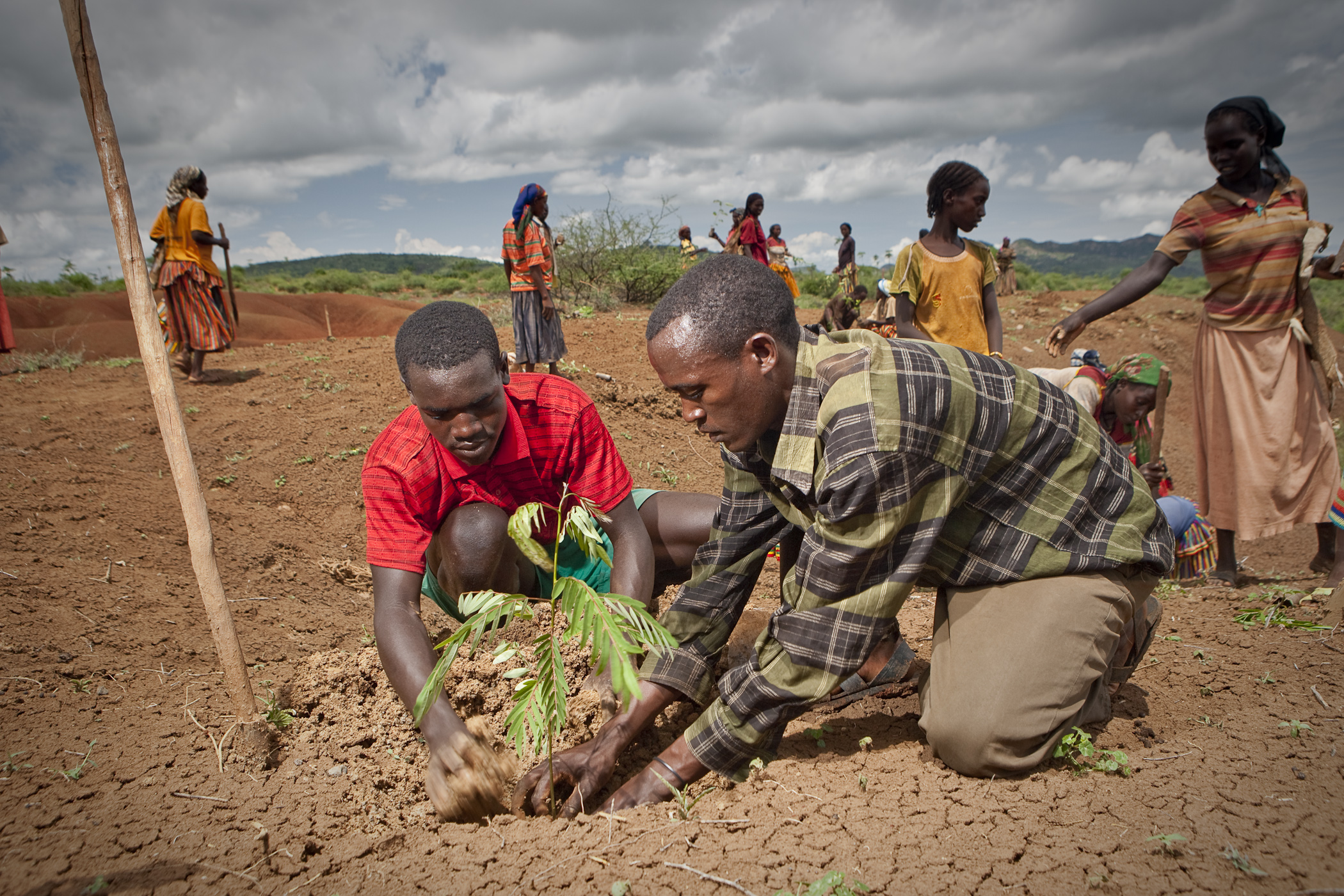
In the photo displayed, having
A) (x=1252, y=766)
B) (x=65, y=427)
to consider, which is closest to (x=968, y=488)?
(x=1252, y=766)

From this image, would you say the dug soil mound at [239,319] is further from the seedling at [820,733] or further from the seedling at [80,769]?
the seedling at [820,733]

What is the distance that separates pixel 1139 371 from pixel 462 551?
335cm

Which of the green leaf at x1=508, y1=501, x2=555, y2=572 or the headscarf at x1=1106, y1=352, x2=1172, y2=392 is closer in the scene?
the green leaf at x1=508, y1=501, x2=555, y2=572

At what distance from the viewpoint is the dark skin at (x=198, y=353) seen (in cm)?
631

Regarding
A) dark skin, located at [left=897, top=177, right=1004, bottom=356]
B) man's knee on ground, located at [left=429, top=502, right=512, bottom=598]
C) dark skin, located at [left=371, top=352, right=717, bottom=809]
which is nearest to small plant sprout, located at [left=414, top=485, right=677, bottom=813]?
dark skin, located at [left=371, top=352, right=717, bottom=809]

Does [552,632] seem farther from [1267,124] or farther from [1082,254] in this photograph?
[1082,254]

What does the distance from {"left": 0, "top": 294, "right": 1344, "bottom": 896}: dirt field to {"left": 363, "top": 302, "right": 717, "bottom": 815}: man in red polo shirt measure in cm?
31

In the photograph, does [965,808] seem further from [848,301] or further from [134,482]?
[848,301]

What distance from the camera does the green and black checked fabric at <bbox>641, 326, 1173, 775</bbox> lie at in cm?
157

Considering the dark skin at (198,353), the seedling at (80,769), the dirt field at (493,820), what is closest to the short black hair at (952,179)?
the dirt field at (493,820)

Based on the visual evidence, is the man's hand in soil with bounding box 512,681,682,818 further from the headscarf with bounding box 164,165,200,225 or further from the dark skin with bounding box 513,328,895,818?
the headscarf with bounding box 164,165,200,225

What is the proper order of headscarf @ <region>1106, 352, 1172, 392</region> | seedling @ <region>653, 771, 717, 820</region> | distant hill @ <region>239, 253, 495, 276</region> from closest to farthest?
seedling @ <region>653, 771, 717, 820</region> → headscarf @ <region>1106, 352, 1172, 392</region> → distant hill @ <region>239, 253, 495, 276</region>

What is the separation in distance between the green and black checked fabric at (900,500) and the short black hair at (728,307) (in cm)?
12

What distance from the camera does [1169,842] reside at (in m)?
1.44
